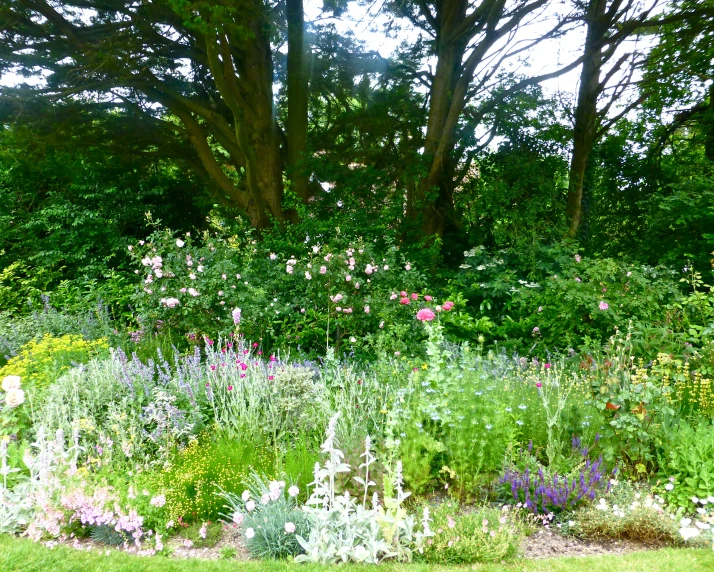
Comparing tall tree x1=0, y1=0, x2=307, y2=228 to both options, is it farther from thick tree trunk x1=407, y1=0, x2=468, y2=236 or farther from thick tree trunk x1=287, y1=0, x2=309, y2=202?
thick tree trunk x1=407, y1=0, x2=468, y2=236

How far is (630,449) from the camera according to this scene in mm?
3473

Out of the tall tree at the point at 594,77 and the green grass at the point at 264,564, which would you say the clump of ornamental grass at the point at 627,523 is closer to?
the green grass at the point at 264,564

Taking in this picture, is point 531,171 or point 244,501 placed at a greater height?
point 531,171

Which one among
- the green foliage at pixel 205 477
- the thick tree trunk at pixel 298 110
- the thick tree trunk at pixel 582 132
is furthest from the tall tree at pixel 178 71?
the green foliage at pixel 205 477

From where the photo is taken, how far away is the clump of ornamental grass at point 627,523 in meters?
2.97

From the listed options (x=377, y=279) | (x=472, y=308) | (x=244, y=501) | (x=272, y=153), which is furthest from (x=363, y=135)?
(x=244, y=501)

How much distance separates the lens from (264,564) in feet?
8.91

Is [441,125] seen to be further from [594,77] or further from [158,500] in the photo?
[158,500]

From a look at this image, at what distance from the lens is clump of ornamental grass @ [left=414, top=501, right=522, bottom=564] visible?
2.77 meters

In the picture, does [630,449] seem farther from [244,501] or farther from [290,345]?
[290,345]

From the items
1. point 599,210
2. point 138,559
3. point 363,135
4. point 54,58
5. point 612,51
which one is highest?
point 612,51

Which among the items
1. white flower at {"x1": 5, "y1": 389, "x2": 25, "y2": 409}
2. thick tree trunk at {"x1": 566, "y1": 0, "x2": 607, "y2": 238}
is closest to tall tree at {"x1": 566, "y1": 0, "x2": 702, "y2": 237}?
thick tree trunk at {"x1": 566, "y1": 0, "x2": 607, "y2": 238}

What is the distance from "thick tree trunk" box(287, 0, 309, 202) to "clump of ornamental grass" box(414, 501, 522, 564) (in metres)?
7.84

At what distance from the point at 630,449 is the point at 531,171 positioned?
290 inches
